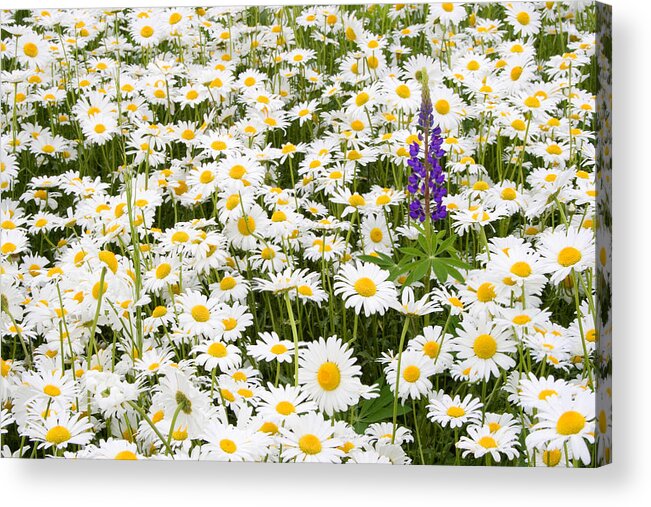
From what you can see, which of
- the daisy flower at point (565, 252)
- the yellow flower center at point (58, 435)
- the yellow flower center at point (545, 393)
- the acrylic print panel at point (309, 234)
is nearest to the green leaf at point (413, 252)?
the acrylic print panel at point (309, 234)

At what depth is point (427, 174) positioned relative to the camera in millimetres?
2268

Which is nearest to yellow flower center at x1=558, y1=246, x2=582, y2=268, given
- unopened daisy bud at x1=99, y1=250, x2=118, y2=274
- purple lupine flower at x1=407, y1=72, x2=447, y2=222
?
purple lupine flower at x1=407, y1=72, x2=447, y2=222

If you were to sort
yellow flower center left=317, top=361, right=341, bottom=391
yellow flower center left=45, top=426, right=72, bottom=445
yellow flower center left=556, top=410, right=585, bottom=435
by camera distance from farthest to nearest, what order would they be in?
yellow flower center left=45, top=426, right=72, bottom=445 → yellow flower center left=317, top=361, right=341, bottom=391 → yellow flower center left=556, top=410, right=585, bottom=435

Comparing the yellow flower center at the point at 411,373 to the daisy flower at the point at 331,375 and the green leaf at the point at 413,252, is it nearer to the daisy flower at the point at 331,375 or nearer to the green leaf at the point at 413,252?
the daisy flower at the point at 331,375

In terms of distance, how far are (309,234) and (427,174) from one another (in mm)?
292

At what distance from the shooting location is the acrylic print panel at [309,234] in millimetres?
2219

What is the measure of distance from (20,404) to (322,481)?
2.32 feet

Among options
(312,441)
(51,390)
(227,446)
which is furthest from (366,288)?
(51,390)

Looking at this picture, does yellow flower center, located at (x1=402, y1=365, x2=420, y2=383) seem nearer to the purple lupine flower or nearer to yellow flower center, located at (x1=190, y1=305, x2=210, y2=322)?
the purple lupine flower

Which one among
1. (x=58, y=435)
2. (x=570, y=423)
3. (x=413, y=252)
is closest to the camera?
(x=570, y=423)

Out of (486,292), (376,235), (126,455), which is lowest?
(126,455)

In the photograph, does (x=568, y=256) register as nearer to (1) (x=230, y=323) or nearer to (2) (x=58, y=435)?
(1) (x=230, y=323)

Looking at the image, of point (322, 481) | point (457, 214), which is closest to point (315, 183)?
point (457, 214)

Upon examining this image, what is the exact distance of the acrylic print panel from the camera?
222 centimetres
